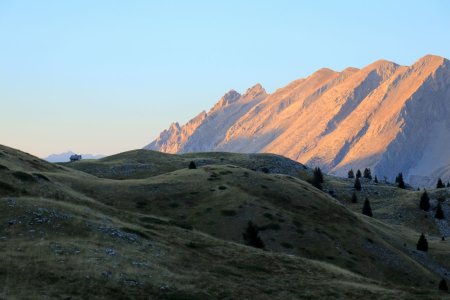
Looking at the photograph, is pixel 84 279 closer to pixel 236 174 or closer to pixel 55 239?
pixel 55 239

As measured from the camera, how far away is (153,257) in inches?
2039

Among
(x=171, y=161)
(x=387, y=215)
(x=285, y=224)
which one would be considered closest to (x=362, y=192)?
(x=387, y=215)

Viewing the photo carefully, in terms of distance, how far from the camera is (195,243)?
61.1 meters

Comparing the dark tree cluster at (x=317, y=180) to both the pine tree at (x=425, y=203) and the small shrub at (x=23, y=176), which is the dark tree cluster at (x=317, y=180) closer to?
the pine tree at (x=425, y=203)

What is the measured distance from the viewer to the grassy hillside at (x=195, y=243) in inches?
1708

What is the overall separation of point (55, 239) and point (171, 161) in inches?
4958

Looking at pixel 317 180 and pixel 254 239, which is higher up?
A: pixel 317 180

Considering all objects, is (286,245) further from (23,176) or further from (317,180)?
(317,180)

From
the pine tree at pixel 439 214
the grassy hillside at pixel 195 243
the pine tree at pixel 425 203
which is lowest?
the grassy hillside at pixel 195 243

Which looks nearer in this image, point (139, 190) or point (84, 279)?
point (84, 279)

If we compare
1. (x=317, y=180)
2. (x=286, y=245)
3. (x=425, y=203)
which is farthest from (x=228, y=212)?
(x=317, y=180)

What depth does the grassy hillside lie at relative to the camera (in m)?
43.4

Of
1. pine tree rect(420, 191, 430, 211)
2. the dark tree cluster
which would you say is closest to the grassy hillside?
pine tree rect(420, 191, 430, 211)

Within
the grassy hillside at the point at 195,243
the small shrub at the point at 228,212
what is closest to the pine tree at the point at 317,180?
the grassy hillside at the point at 195,243
